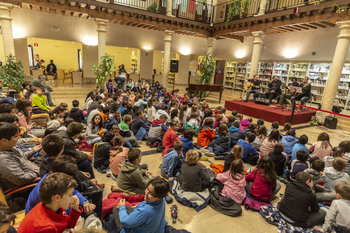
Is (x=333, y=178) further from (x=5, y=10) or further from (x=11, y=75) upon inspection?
(x=5, y=10)

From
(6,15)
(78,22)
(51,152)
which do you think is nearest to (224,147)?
(51,152)

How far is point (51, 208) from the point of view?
1496 millimetres

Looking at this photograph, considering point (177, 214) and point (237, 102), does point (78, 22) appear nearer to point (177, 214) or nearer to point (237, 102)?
point (237, 102)

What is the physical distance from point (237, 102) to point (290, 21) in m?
3.86

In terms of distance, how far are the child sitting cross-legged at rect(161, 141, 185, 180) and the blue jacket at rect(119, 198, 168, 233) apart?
1.48 meters

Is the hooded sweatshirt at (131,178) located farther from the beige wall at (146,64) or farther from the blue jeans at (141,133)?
the beige wall at (146,64)

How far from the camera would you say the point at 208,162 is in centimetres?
435

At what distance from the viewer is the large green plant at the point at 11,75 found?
6.95 m

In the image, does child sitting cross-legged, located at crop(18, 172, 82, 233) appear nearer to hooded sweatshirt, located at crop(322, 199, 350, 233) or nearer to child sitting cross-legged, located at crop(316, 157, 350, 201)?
hooded sweatshirt, located at crop(322, 199, 350, 233)

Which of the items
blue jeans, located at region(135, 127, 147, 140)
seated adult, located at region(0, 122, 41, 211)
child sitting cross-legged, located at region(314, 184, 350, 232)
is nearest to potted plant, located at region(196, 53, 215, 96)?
blue jeans, located at region(135, 127, 147, 140)

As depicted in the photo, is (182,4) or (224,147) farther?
(182,4)

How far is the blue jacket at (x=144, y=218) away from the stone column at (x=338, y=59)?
330 inches

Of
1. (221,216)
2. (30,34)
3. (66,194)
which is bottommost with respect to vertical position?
(221,216)

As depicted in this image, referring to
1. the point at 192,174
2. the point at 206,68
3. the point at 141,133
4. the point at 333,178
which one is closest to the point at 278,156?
the point at 333,178
